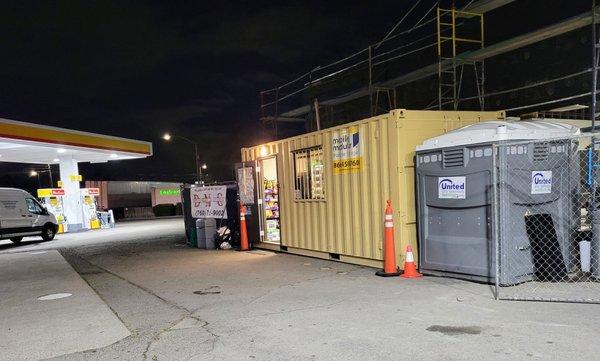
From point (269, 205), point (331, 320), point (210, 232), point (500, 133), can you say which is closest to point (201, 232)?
point (210, 232)

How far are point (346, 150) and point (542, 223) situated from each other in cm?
407

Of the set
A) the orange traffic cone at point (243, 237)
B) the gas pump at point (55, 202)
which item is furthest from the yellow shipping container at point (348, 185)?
the gas pump at point (55, 202)

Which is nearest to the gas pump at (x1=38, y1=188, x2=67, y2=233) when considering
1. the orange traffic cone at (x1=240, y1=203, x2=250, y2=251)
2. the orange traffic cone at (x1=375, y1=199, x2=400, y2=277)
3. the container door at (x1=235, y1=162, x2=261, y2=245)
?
the container door at (x1=235, y1=162, x2=261, y2=245)

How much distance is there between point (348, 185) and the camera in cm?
1031

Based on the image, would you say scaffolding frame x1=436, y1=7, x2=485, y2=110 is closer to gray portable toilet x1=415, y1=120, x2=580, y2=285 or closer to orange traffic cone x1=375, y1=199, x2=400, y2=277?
gray portable toilet x1=415, y1=120, x2=580, y2=285

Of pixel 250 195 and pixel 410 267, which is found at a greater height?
pixel 250 195

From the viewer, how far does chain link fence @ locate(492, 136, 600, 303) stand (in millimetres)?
7289

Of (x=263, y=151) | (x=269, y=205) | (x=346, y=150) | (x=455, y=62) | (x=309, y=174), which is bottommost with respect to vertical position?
(x=269, y=205)

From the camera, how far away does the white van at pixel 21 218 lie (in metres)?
21.0

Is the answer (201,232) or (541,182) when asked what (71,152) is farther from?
(541,182)

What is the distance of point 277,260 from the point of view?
38.2 feet

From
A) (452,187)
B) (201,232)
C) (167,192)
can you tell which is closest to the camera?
(452,187)

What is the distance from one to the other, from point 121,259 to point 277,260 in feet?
16.7

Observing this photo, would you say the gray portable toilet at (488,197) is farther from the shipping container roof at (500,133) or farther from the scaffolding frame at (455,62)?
the scaffolding frame at (455,62)
